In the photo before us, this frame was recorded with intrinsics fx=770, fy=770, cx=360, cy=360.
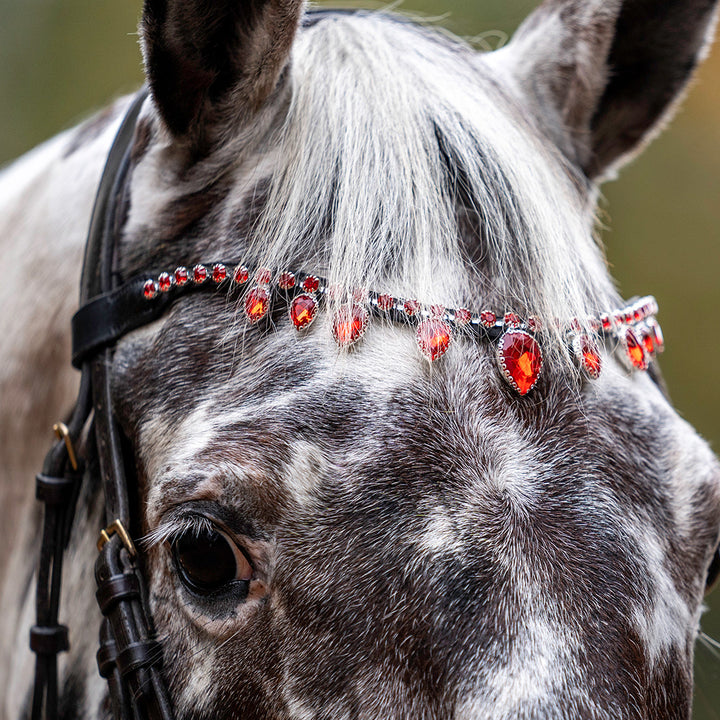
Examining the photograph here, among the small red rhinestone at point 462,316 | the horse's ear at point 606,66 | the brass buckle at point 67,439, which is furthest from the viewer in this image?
the horse's ear at point 606,66

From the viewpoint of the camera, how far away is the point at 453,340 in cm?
85

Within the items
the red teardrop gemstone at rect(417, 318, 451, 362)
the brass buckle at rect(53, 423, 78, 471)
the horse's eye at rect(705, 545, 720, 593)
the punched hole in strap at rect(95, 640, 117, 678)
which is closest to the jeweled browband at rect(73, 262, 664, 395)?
the red teardrop gemstone at rect(417, 318, 451, 362)

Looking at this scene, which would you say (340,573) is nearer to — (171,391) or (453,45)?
(171,391)

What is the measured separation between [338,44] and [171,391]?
53cm

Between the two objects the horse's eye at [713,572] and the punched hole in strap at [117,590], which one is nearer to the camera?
the punched hole in strap at [117,590]

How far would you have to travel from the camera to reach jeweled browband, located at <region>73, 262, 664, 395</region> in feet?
2.77

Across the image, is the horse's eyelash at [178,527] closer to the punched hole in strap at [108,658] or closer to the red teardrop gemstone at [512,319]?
the punched hole in strap at [108,658]

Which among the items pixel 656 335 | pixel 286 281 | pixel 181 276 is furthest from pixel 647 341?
pixel 181 276

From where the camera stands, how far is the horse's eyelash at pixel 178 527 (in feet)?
2.73

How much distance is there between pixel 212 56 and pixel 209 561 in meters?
0.63

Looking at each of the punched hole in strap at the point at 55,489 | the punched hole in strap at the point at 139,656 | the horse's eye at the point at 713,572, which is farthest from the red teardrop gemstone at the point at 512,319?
the punched hole in strap at the point at 55,489

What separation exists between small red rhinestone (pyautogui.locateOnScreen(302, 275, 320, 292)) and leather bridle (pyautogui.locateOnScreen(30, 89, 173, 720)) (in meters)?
0.22

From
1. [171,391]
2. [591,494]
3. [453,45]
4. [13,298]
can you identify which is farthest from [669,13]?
[13,298]

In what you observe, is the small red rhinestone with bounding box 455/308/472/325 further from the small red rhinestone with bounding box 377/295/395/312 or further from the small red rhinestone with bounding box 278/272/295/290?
the small red rhinestone with bounding box 278/272/295/290
